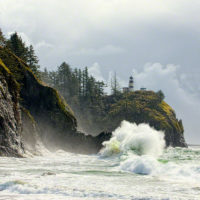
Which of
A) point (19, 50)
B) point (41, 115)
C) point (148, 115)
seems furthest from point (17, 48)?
point (148, 115)

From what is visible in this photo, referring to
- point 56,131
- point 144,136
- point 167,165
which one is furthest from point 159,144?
point 167,165

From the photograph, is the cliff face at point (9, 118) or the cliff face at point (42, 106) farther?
the cliff face at point (42, 106)

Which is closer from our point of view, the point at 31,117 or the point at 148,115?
the point at 31,117

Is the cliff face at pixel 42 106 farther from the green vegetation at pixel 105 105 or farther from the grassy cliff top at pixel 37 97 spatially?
the green vegetation at pixel 105 105

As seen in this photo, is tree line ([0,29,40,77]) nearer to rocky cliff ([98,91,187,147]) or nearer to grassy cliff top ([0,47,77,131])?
grassy cliff top ([0,47,77,131])

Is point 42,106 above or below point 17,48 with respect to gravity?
below

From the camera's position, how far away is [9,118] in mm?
30719

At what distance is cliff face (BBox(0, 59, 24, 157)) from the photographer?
28.9m

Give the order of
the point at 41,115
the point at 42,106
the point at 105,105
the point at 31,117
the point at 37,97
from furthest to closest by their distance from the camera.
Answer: the point at 105,105 < the point at 42,106 < the point at 37,97 < the point at 41,115 < the point at 31,117

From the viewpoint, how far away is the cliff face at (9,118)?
28938mm

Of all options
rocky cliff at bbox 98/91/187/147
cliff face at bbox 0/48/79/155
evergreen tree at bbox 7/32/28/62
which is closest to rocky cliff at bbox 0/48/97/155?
cliff face at bbox 0/48/79/155

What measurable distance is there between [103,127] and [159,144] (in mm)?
60948

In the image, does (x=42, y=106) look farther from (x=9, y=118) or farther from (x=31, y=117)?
(x=9, y=118)

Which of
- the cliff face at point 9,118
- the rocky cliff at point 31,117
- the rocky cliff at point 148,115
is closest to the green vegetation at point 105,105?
the rocky cliff at point 148,115
